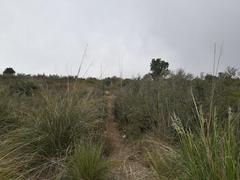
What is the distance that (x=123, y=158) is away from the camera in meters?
5.61

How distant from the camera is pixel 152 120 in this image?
6504 millimetres

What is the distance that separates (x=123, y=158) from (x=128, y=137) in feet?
3.45

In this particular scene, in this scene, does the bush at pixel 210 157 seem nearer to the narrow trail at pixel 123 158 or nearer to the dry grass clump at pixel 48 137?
the narrow trail at pixel 123 158

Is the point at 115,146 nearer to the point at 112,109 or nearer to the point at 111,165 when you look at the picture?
the point at 111,165

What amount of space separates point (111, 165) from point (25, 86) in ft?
21.5

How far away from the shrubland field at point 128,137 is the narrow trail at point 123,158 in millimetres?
12

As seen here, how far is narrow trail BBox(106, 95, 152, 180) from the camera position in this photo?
15.4ft

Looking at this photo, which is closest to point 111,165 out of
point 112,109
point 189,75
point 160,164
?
point 160,164

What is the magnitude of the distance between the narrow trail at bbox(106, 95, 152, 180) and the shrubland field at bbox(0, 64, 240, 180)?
12 mm

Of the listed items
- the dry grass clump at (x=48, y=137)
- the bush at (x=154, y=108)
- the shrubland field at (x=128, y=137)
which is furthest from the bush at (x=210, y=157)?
the bush at (x=154, y=108)

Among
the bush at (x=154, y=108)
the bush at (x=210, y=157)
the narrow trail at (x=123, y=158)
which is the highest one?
the bush at (x=154, y=108)

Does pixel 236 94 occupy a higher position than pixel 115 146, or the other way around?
pixel 236 94

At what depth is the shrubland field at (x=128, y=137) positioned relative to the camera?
10.9 feet

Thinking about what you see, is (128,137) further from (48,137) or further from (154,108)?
(48,137)
